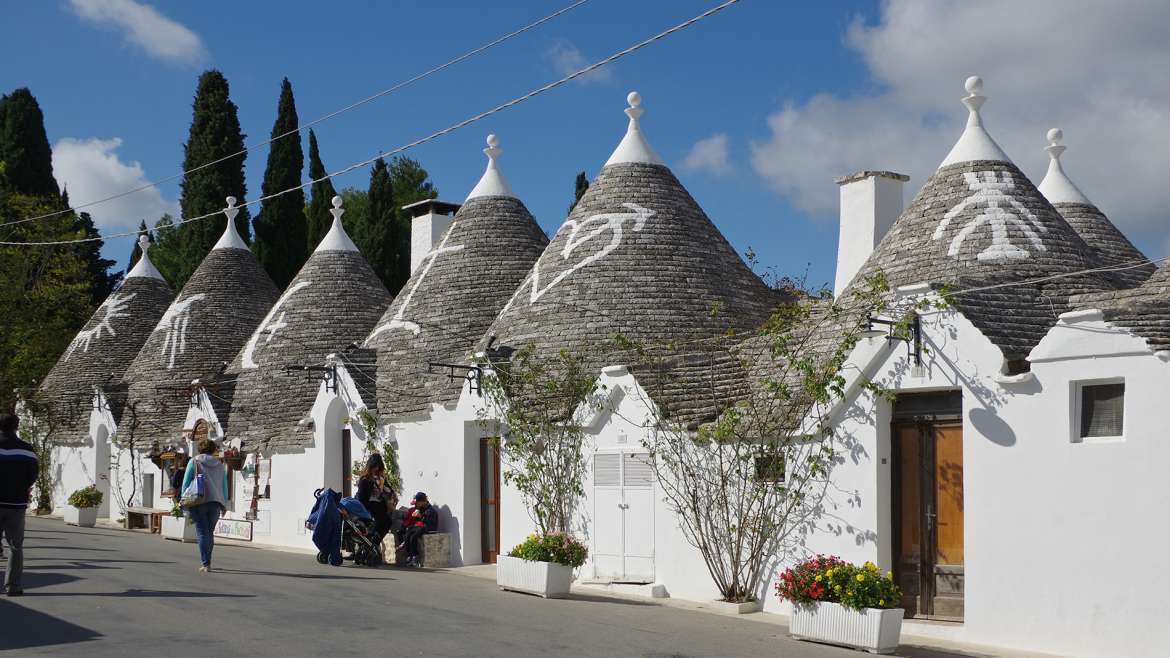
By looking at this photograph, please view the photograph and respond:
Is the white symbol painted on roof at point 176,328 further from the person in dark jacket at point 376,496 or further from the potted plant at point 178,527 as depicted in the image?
the person in dark jacket at point 376,496

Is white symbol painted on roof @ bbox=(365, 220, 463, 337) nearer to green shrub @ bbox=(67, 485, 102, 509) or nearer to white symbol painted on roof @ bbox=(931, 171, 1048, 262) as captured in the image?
green shrub @ bbox=(67, 485, 102, 509)

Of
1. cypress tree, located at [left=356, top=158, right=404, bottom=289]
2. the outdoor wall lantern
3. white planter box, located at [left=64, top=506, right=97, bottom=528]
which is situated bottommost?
white planter box, located at [left=64, top=506, right=97, bottom=528]

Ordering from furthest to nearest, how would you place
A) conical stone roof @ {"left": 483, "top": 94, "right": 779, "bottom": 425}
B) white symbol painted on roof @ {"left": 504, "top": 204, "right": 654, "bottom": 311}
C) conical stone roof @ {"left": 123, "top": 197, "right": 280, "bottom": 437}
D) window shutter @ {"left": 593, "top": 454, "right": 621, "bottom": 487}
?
conical stone roof @ {"left": 123, "top": 197, "right": 280, "bottom": 437}, white symbol painted on roof @ {"left": 504, "top": 204, "right": 654, "bottom": 311}, conical stone roof @ {"left": 483, "top": 94, "right": 779, "bottom": 425}, window shutter @ {"left": 593, "top": 454, "right": 621, "bottom": 487}

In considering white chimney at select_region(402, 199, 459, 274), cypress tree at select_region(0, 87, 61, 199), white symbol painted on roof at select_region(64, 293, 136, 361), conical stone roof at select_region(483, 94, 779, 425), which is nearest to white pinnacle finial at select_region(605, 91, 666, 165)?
conical stone roof at select_region(483, 94, 779, 425)

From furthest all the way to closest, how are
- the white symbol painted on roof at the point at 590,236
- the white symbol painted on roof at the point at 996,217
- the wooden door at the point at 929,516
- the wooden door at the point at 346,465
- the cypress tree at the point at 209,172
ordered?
the cypress tree at the point at 209,172
the wooden door at the point at 346,465
the white symbol painted on roof at the point at 590,236
the white symbol painted on roof at the point at 996,217
the wooden door at the point at 929,516

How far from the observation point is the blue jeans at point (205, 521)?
14242 millimetres

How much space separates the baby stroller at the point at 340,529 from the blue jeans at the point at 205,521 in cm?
290

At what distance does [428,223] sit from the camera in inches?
1126

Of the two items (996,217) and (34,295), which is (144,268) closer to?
(34,295)

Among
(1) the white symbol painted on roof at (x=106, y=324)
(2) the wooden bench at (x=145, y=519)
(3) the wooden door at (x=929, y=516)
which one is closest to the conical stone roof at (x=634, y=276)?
(3) the wooden door at (x=929, y=516)

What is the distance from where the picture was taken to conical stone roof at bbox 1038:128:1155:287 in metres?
20.1

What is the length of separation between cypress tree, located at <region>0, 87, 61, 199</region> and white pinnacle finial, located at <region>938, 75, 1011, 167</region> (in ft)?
133

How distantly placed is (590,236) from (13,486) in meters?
10.8

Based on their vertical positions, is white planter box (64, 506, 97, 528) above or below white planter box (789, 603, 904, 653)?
below
